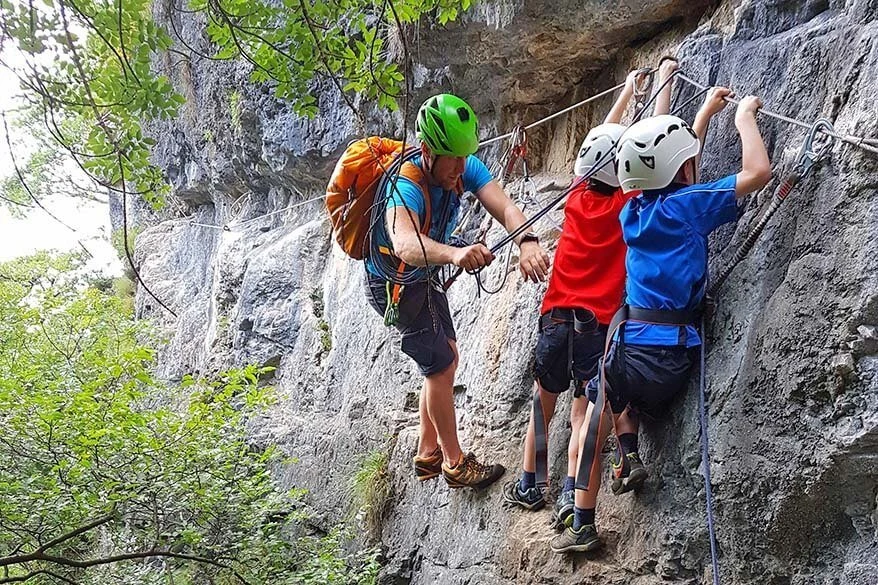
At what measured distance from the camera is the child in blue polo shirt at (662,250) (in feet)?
9.44

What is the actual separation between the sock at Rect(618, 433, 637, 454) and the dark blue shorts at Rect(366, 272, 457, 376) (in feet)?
4.53

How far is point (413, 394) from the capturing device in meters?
6.34

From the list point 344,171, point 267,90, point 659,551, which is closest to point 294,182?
point 267,90

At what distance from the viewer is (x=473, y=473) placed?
14.8ft

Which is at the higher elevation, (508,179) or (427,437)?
(508,179)

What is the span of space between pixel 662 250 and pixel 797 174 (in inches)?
22.9

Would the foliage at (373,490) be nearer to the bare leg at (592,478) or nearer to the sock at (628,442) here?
the bare leg at (592,478)

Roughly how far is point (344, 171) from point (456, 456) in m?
1.97

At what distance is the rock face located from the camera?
2.46 m

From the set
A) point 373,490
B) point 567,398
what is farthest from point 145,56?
point 373,490

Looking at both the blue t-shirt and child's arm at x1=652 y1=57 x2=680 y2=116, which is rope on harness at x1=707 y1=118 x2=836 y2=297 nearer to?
child's arm at x1=652 y1=57 x2=680 y2=116

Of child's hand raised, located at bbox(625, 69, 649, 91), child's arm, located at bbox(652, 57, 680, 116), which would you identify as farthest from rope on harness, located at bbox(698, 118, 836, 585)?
child's hand raised, located at bbox(625, 69, 649, 91)

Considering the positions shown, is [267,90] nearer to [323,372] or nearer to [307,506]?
[323,372]

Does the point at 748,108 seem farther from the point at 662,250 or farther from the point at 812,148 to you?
the point at 662,250
